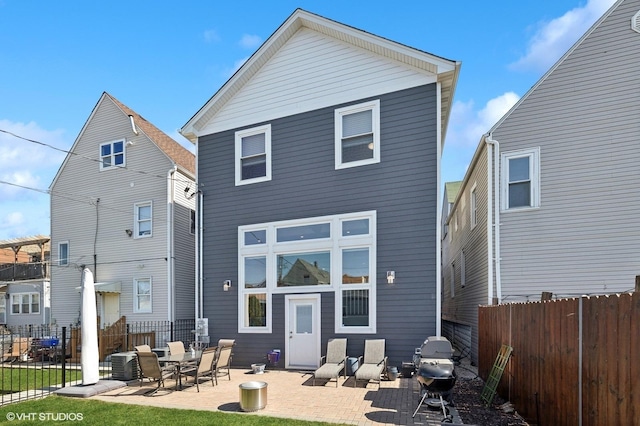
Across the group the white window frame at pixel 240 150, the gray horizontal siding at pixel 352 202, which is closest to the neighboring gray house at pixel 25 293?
the gray horizontal siding at pixel 352 202

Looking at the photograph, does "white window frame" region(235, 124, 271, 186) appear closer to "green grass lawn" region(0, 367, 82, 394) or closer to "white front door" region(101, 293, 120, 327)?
"green grass lawn" region(0, 367, 82, 394)

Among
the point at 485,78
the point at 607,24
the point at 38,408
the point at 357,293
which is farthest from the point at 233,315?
the point at 607,24

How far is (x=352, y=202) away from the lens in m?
10.1

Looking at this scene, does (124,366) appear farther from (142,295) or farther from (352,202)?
(352,202)

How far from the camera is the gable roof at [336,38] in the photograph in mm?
9500

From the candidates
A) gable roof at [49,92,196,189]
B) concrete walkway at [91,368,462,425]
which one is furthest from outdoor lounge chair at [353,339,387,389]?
gable roof at [49,92,196,189]

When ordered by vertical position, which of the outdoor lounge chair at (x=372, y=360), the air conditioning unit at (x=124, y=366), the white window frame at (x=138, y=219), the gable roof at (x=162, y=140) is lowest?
the air conditioning unit at (x=124, y=366)

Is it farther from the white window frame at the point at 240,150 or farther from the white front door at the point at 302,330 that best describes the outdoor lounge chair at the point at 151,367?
the white window frame at the point at 240,150

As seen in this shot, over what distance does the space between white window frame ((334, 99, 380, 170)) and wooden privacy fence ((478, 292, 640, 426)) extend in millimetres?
5091

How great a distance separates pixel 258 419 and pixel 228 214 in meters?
6.79

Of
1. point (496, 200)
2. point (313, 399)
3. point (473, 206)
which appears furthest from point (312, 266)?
point (473, 206)

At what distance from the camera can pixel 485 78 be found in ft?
38.7

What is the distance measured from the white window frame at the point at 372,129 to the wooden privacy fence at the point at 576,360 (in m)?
5.09

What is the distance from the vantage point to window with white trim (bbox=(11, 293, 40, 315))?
67.8 feet
